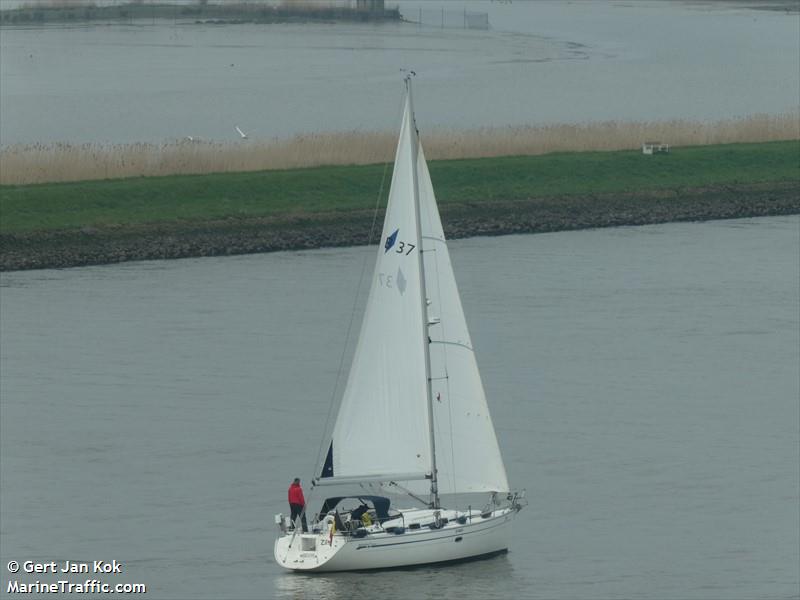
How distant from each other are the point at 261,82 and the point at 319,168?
6528 centimetres

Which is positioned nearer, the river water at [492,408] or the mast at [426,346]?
the river water at [492,408]

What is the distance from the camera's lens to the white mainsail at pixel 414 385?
38.1 metres

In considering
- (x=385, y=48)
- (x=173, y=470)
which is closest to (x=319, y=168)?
(x=173, y=470)

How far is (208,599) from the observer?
35.0 metres

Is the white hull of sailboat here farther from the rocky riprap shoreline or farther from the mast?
the rocky riprap shoreline

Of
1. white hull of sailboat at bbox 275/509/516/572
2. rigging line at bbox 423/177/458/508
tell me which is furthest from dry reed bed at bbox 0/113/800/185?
white hull of sailboat at bbox 275/509/516/572

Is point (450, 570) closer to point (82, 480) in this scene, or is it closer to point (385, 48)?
point (82, 480)

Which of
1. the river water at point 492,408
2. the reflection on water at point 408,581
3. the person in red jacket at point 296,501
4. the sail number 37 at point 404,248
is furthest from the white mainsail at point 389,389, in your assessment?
the river water at point 492,408

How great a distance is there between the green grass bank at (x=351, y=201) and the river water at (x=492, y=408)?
2489 mm

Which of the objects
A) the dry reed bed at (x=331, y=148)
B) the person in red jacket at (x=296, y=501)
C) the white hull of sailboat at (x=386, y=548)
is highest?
Result: the dry reed bed at (x=331, y=148)

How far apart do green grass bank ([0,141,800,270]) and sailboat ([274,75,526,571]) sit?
112 feet

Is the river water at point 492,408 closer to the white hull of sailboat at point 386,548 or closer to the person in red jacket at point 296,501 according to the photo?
the white hull of sailboat at point 386,548

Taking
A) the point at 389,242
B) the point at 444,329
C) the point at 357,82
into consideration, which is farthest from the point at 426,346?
the point at 357,82

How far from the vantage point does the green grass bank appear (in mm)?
72812
